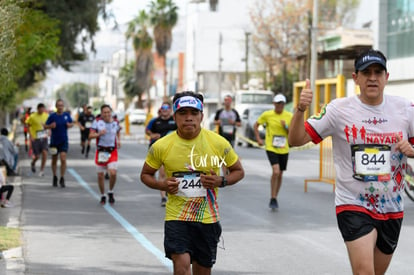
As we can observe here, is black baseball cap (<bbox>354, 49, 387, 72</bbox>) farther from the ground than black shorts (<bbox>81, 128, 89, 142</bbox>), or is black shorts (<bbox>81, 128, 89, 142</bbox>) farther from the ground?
black baseball cap (<bbox>354, 49, 387, 72</bbox>)

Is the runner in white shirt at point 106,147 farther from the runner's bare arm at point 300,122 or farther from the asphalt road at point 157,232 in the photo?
the runner's bare arm at point 300,122

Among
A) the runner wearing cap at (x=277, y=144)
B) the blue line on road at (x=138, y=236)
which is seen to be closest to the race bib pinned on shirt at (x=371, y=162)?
the blue line on road at (x=138, y=236)

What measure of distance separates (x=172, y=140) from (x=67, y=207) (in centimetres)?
914

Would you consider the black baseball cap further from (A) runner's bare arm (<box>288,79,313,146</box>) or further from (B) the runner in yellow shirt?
(B) the runner in yellow shirt

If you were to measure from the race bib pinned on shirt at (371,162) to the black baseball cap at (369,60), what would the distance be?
0.53 meters

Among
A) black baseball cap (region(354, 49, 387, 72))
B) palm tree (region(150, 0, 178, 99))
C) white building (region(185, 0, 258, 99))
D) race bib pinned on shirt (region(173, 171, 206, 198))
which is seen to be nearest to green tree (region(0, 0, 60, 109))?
race bib pinned on shirt (region(173, 171, 206, 198))

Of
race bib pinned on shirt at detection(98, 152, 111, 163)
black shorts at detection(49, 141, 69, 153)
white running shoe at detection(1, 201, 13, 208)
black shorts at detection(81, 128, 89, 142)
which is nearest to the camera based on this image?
white running shoe at detection(1, 201, 13, 208)

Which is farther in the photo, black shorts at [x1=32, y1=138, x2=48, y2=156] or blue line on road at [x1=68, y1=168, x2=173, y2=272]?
black shorts at [x1=32, y1=138, x2=48, y2=156]

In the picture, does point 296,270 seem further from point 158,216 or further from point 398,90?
point 398,90

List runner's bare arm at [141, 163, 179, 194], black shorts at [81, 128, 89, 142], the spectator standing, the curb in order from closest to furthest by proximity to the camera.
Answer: runner's bare arm at [141, 163, 179, 194] → the curb → the spectator standing → black shorts at [81, 128, 89, 142]

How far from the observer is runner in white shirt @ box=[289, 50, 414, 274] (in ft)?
20.4

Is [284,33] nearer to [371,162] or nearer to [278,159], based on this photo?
[278,159]

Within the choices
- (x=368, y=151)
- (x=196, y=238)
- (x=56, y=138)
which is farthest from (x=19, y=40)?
(x=368, y=151)

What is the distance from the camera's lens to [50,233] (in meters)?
12.5
